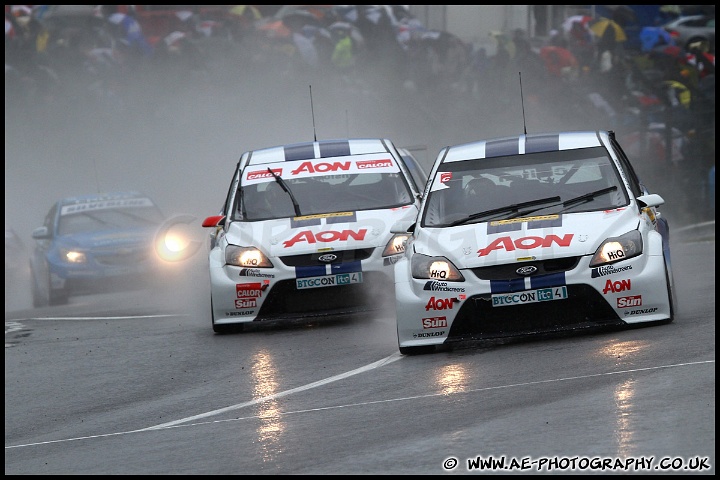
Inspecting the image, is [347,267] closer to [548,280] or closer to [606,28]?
[548,280]

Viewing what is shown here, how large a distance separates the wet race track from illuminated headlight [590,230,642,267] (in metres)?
0.54

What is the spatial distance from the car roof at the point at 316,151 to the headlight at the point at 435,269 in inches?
159

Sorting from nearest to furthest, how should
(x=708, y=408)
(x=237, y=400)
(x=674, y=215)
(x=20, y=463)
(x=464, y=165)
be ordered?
(x=708, y=408)
(x=20, y=463)
(x=237, y=400)
(x=464, y=165)
(x=674, y=215)

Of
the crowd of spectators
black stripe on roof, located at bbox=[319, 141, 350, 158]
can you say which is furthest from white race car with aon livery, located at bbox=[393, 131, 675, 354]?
the crowd of spectators

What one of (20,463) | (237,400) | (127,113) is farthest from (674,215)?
(20,463)

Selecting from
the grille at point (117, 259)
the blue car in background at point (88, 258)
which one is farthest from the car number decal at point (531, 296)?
the grille at point (117, 259)

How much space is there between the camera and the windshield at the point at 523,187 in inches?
423

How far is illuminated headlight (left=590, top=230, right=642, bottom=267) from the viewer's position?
10.0 metres

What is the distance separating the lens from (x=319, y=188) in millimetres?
13688

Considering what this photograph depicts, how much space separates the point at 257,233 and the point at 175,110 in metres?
20.1

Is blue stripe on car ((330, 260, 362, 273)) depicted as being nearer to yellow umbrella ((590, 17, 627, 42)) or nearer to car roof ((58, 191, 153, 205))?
car roof ((58, 191, 153, 205))

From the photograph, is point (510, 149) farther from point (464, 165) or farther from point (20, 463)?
point (20, 463)

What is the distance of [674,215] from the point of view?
23953mm

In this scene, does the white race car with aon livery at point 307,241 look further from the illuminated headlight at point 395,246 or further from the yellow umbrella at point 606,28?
the yellow umbrella at point 606,28
